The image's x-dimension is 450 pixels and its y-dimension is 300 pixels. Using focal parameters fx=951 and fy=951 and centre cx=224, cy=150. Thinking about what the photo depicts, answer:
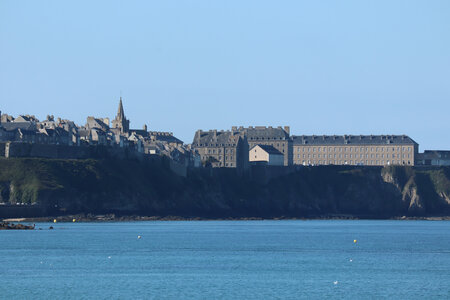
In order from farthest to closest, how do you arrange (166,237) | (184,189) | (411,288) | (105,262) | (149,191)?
(184,189), (149,191), (166,237), (105,262), (411,288)

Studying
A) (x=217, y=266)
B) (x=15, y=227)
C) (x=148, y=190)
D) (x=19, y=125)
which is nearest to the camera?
(x=217, y=266)

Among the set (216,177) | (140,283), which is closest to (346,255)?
(140,283)

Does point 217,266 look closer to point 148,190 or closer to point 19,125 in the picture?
point 148,190

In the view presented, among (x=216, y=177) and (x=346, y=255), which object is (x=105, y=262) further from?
(x=216, y=177)

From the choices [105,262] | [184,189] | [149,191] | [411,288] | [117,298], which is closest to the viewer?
[117,298]

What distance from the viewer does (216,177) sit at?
7205 inches

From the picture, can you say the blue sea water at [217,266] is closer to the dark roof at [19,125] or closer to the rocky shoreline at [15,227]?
the rocky shoreline at [15,227]

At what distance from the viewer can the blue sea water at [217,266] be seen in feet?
194

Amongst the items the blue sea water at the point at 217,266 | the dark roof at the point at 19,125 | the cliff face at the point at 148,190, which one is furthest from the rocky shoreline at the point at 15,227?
the dark roof at the point at 19,125

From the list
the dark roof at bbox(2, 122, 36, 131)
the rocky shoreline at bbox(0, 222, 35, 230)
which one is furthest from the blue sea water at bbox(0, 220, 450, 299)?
the dark roof at bbox(2, 122, 36, 131)

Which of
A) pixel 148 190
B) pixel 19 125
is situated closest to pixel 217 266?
pixel 148 190

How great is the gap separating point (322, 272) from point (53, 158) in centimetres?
9490

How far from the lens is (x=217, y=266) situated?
74812 millimetres

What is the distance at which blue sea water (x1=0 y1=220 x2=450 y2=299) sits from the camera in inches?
2330
